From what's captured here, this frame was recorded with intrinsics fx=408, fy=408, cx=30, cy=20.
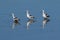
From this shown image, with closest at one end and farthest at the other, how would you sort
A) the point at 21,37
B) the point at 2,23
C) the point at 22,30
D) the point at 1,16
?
the point at 21,37, the point at 22,30, the point at 2,23, the point at 1,16

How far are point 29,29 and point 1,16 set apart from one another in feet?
16.6

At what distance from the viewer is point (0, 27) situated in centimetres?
2164

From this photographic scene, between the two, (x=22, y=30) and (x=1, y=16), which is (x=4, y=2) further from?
(x=22, y=30)

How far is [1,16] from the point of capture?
83.8 feet

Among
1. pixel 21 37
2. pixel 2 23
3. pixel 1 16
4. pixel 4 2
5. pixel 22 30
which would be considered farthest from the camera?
pixel 4 2

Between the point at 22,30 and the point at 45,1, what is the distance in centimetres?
1474

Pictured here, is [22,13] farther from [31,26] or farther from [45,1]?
[45,1]

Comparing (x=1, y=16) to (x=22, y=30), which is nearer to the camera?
(x=22, y=30)

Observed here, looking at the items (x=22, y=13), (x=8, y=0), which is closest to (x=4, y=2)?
(x=8, y=0)

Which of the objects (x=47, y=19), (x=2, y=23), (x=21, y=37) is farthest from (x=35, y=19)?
(x=21, y=37)

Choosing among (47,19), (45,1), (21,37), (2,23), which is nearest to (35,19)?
(47,19)

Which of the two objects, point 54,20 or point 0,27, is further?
point 54,20

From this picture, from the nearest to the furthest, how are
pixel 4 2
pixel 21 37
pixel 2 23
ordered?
1. pixel 21 37
2. pixel 2 23
3. pixel 4 2

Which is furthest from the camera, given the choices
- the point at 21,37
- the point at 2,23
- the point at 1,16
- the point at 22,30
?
the point at 1,16
